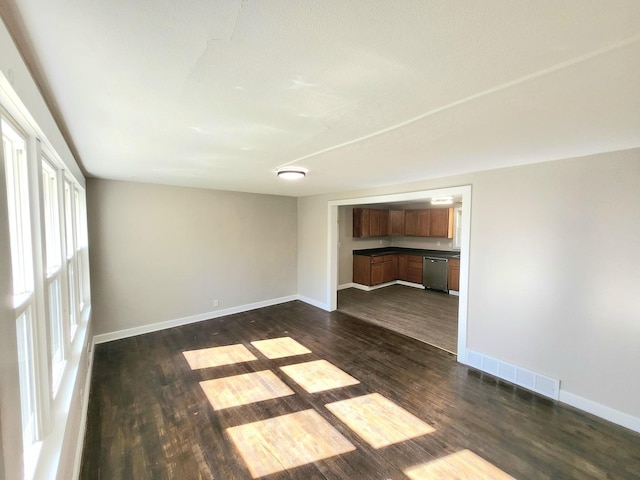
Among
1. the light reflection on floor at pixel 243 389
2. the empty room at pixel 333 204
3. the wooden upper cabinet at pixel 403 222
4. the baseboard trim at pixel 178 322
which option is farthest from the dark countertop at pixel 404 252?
the light reflection on floor at pixel 243 389

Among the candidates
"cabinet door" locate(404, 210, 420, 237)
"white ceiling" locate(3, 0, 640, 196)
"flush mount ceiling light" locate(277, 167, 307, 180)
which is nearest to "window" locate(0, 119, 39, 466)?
"white ceiling" locate(3, 0, 640, 196)

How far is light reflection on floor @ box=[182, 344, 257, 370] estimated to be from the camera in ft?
10.7

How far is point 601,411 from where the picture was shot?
234 centimetres

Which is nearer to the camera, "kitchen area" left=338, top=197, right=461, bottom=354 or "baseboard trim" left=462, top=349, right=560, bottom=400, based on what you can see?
"baseboard trim" left=462, top=349, right=560, bottom=400

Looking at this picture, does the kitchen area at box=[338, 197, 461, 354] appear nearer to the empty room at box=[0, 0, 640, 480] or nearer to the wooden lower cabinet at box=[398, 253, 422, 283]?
the wooden lower cabinet at box=[398, 253, 422, 283]

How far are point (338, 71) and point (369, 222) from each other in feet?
20.2

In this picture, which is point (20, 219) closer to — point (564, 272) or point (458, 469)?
point (458, 469)

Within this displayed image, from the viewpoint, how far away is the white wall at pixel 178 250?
12.4ft

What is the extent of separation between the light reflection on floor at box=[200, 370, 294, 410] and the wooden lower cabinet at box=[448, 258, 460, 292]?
16.7 ft

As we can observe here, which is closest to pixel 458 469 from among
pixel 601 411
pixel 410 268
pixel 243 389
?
pixel 601 411

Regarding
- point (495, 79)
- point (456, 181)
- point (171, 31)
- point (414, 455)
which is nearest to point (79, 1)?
point (171, 31)

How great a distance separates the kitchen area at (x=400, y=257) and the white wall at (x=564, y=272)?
2427 millimetres

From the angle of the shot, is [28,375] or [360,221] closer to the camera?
[28,375]

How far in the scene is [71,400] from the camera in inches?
63.8
